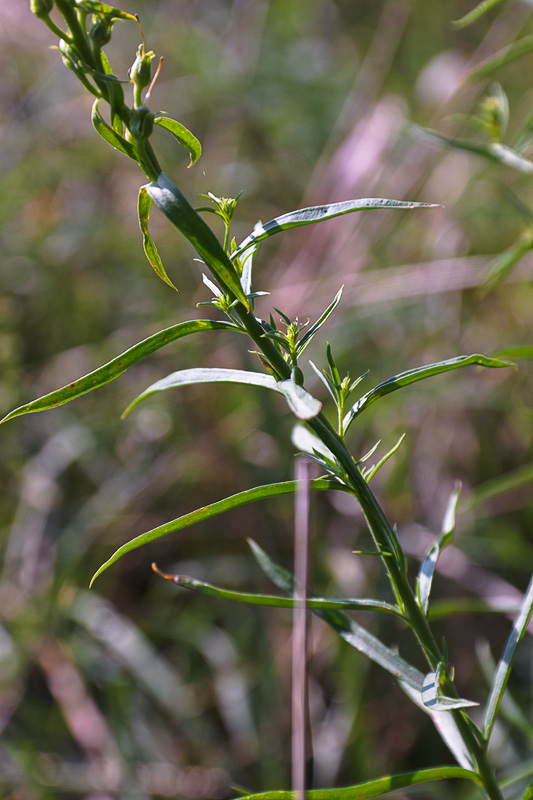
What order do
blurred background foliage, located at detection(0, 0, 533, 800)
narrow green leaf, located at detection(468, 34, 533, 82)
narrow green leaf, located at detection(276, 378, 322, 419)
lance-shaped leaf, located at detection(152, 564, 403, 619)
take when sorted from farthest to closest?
blurred background foliage, located at detection(0, 0, 533, 800) < narrow green leaf, located at detection(468, 34, 533, 82) < lance-shaped leaf, located at detection(152, 564, 403, 619) < narrow green leaf, located at detection(276, 378, 322, 419)

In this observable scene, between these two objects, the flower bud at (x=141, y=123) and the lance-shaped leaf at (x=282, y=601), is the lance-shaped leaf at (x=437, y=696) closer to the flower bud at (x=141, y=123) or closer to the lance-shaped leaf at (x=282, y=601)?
the lance-shaped leaf at (x=282, y=601)

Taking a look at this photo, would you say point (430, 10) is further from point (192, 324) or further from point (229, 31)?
point (192, 324)

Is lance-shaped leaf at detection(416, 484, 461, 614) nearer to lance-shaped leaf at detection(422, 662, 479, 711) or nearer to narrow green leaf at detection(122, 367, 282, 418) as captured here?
lance-shaped leaf at detection(422, 662, 479, 711)

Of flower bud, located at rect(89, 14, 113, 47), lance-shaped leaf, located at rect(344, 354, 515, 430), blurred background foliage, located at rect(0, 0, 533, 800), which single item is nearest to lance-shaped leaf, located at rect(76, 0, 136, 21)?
flower bud, located at rect(89, 14, 113, 47)

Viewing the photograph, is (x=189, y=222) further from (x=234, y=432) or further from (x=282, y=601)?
(x=234, y=432)

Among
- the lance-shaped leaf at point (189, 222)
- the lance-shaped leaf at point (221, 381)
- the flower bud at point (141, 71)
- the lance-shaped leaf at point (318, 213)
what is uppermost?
the flower bud at point (141, 71)

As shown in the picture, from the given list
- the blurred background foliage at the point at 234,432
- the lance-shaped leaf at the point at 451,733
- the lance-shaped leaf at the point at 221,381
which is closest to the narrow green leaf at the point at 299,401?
the lance-shaped leaf at the point at 221,381
